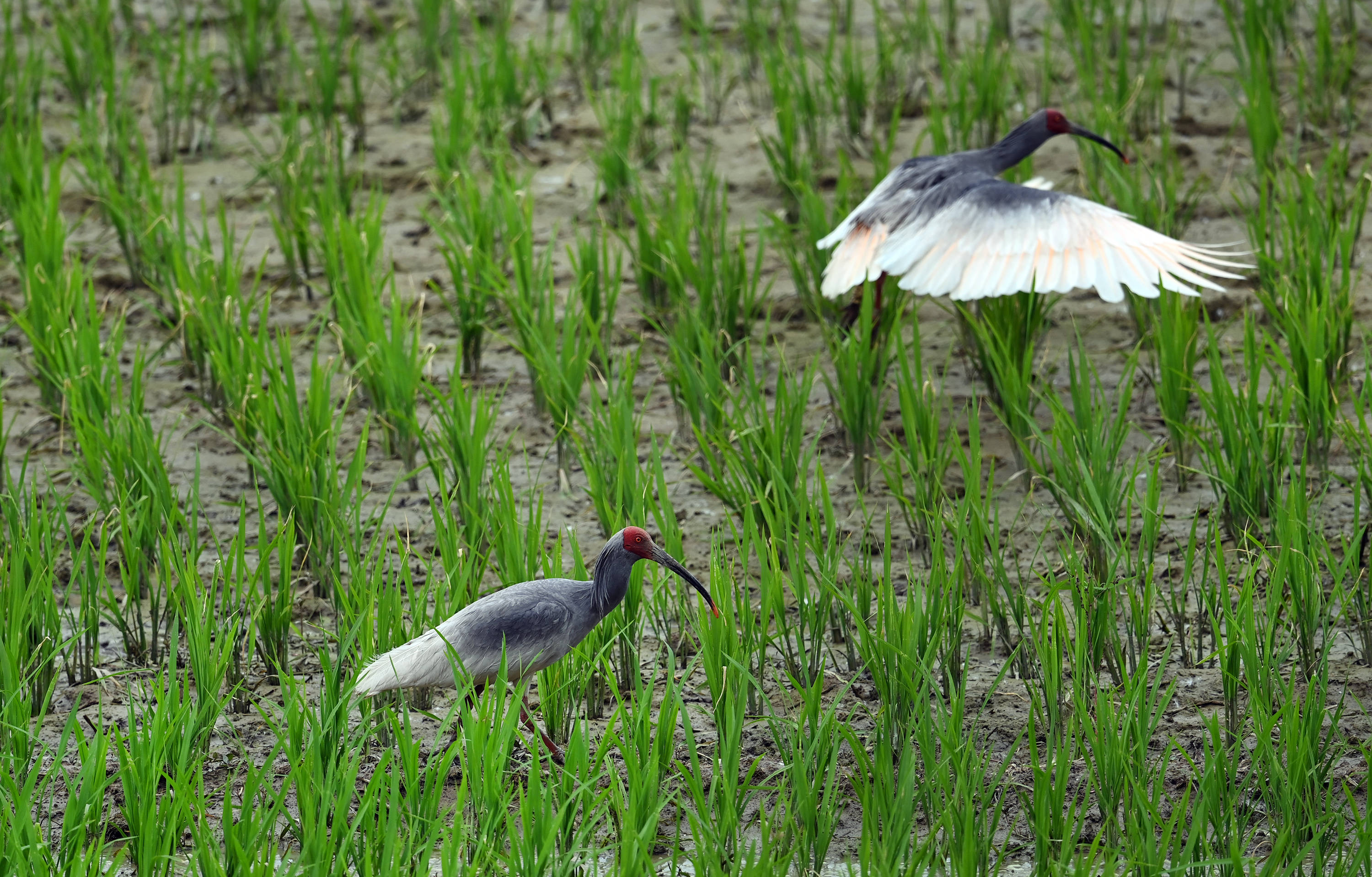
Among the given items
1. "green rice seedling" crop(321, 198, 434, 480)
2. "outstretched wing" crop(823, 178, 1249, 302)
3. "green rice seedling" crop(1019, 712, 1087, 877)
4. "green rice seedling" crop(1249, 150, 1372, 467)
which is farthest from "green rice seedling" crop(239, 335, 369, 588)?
"green rice seedling" crop(1249, 150, 1372, 467)

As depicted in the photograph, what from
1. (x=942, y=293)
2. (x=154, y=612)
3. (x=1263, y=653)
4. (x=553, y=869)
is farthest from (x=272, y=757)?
(x=942, y=293)

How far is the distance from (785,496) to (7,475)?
1.69m

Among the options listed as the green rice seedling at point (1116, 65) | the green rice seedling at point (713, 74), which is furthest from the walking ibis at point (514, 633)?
the green rice seedling at point (713, 74)

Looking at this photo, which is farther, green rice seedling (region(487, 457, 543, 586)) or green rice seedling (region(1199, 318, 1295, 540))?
green rice seedling (region(1199, 318, 1295, 540))

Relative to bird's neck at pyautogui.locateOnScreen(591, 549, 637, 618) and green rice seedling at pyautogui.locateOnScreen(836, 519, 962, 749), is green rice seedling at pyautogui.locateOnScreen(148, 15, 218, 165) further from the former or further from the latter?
green rice seedling at pyautogui.locateOnScreen(836, 519, 962, 749)

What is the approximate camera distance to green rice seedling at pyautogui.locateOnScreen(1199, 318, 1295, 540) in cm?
315

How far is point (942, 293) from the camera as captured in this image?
3709mm

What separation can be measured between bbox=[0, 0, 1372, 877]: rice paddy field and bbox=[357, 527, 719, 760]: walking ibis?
3.7 inches

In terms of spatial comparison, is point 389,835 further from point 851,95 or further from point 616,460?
point 851,95

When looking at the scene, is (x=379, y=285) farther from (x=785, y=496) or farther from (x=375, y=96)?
(x=375, y=96)

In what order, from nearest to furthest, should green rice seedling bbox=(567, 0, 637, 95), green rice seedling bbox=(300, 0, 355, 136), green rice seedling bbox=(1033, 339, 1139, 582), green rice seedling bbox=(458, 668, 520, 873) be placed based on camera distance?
green rice seedling bbox=(458, 668, 520, 873)
green rice seedling bbox=(1033, 339, 1139, 582)
green rice seedling bbox=(300, 0, 355, 136)
green rice seedling bbox=(567, 0, 637, 95)

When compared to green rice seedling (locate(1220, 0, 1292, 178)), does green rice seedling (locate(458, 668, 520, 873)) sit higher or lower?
lower

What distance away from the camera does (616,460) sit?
3395mm

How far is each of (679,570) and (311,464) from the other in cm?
97
